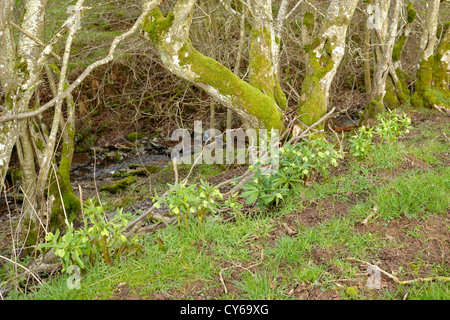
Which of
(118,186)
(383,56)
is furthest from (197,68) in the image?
(383,56)

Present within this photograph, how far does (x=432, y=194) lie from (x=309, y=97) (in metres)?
2.46

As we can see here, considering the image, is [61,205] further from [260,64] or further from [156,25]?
[260,64]

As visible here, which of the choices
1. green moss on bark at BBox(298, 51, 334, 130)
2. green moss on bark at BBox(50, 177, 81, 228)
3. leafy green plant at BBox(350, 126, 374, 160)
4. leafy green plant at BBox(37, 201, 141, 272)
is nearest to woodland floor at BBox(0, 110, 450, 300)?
leafy green plant at BBox(37, 201, 141, 272)

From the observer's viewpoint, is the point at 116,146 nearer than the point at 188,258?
No

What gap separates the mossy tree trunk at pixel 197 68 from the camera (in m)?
4.33

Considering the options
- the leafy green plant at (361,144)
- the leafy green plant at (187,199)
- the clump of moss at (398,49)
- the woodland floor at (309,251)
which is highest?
the clump of moss at (398,49)

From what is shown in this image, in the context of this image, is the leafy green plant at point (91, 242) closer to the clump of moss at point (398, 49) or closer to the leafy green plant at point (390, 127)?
the leafy green plant at point (390, 127)

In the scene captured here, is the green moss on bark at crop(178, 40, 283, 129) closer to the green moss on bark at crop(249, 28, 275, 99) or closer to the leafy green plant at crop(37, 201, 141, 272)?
the green moss on bark at crop(249, 28, 275, 99)

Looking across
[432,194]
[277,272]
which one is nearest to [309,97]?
[432,194]

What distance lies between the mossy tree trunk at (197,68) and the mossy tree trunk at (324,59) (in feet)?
1.58

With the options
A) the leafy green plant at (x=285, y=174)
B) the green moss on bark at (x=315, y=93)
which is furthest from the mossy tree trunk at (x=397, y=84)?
the leafy green plant at (x=285, y=174)

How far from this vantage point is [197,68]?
459cm

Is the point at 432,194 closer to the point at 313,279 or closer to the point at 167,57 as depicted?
the point at 313,279
